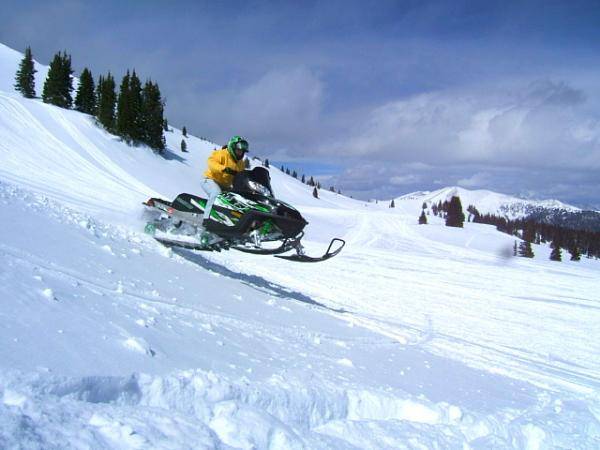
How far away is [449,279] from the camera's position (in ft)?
39.2

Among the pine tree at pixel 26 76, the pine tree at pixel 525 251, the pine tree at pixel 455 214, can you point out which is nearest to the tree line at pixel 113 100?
the pine tree at pixel 26 76

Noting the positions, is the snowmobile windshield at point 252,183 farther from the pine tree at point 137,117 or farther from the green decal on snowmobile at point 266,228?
the pine tree at point 137,117

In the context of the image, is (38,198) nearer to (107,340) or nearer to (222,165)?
(222,165)

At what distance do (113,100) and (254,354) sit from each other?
41410 millimetres

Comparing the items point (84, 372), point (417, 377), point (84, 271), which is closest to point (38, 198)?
point (84, 271)

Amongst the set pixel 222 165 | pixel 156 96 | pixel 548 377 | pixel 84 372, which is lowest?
pixel 548 377

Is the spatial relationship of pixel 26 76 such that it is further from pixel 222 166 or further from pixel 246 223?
pixel 246 223

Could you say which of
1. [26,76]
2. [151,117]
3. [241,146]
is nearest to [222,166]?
[241,146]

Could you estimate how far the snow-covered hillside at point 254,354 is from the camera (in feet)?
7.06

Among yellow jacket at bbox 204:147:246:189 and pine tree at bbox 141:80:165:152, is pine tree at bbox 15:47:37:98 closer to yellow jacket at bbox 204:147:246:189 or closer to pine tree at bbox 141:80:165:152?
pine tree at bbox 141:80:165:152

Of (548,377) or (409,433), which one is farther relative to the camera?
(548,377)

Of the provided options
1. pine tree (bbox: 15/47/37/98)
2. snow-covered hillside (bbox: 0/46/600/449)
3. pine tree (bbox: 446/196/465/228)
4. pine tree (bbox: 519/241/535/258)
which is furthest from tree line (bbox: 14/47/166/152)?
pine tree (bbox: 519/241/535/258)

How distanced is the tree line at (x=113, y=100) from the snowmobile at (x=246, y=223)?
33287mm

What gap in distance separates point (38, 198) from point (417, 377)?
649 cm
